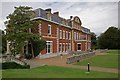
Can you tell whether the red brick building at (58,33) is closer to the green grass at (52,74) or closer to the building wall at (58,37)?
the building wall at (58,37)

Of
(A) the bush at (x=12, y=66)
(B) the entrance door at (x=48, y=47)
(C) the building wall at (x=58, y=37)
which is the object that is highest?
(C) the building wall at (x=58, y=37)

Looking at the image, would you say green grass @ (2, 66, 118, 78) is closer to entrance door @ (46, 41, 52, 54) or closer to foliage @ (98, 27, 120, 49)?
entrance door @ (46, 41, 52, 54)

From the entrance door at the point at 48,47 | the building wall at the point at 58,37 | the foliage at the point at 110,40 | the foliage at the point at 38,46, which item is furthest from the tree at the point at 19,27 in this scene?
the foliage at the point at 110,40

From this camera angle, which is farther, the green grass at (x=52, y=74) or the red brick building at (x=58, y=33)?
the red brick building at (x=58, y=33)

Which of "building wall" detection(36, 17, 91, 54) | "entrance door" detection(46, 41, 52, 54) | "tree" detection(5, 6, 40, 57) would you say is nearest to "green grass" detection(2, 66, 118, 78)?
"tree" detection(5, 6, 40, 57)

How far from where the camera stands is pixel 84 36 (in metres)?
56.8

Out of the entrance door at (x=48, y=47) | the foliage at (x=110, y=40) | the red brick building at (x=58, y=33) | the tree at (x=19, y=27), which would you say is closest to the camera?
the tree at (x=19, y=27)

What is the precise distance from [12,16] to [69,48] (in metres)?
22.2

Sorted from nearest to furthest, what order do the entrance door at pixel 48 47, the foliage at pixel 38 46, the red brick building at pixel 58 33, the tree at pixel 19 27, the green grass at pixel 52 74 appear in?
the green grass at pixel 52 74 < the tree at pixel 19 27 < the foliage at pixel 38 46 < the red brick building at pixel 58 33 < the entrance door at pixel 48 47

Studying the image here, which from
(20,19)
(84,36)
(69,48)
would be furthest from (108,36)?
(20,19)

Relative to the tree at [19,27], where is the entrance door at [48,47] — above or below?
below

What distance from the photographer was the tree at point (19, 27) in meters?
24.4

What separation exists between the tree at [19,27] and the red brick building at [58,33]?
4.80 m

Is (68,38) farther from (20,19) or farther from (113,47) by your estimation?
(113,47)
